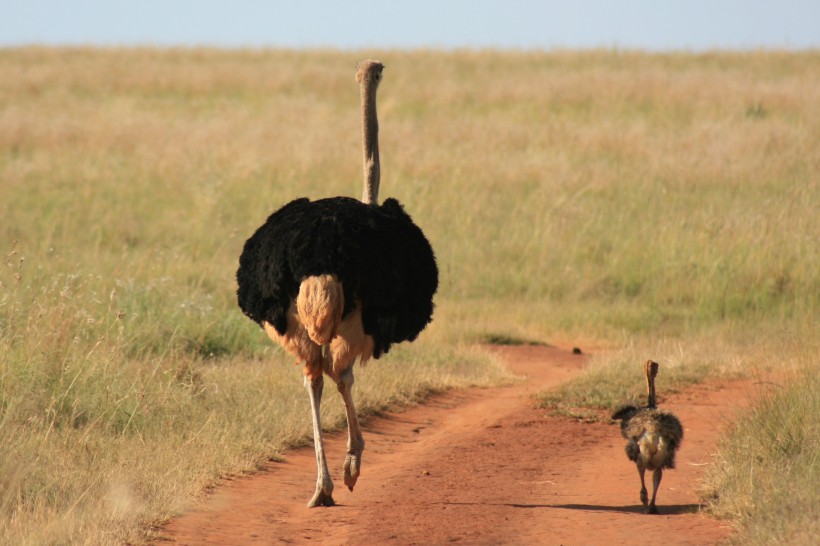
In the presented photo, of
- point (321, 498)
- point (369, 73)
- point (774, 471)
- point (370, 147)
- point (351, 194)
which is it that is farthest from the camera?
point (351, 194)

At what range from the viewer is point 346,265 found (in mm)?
6020

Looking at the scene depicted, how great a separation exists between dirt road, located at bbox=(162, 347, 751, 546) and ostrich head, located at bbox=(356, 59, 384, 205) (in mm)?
1628

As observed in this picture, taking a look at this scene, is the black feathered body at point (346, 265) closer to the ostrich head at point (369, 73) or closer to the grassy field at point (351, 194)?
the grassy field at point (351, 194)

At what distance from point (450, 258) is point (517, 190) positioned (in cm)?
313

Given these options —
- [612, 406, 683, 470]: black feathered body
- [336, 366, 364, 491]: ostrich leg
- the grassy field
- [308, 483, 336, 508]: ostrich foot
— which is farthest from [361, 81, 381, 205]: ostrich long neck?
[612, 406, 683, 470]: black feathered body

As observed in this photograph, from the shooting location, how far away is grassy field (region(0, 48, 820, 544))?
7.10 m

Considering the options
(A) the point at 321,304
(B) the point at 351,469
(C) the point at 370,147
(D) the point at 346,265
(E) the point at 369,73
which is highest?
(E) the point at 369,73

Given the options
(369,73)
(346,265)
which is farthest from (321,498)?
(369,73)

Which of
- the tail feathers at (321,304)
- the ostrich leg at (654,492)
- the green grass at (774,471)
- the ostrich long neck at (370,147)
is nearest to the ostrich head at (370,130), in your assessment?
the ostrich long neck at (370,147)

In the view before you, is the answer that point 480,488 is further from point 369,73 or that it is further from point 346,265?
point 369,73

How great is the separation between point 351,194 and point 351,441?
11.8 m

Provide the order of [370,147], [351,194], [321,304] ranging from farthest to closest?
1. [351,194]
2. [370,147]
3. [321,304]

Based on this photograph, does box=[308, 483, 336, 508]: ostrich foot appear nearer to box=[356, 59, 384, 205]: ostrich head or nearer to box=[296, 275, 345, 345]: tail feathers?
box=[296, 275, 345, 345]: tail feathers

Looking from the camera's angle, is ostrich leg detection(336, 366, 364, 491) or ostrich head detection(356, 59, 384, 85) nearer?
ostrich leg detection(336, 366, 364, 491)
